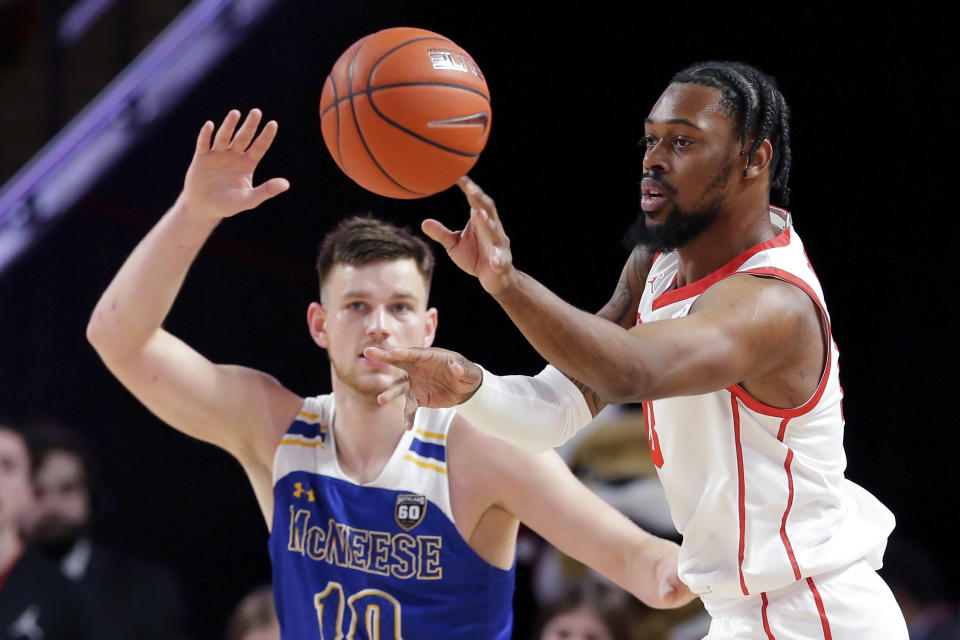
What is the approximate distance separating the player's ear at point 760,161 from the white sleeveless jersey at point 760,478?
148mm

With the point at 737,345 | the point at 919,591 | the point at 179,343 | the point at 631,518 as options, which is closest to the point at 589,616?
the point at 631,518

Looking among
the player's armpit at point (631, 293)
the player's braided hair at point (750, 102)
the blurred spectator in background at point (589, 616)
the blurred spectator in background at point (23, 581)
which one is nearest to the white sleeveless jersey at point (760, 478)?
the player's braided hair at point (750, 102)

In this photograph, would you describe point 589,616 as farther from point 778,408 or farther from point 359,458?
point 778,408

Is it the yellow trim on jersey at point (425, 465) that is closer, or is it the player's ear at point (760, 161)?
the player's ear at point (760, 161)

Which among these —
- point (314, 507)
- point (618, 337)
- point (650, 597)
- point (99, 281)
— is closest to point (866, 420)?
point (650, 597)

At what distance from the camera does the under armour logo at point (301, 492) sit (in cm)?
327

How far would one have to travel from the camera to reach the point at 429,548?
3.15 metres

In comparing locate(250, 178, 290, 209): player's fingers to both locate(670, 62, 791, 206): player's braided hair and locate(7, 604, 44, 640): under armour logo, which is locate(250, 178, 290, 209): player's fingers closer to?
locate(670, 62, 791, 206): player's braided hair

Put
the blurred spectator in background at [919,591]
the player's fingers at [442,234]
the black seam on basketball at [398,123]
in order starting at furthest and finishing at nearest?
1. the blurred spectator in background at [919,591]
2. the black seam on basketball at [398,123]
3. the player's fingers at [442,234]

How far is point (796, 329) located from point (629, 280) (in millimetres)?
688

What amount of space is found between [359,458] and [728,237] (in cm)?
147

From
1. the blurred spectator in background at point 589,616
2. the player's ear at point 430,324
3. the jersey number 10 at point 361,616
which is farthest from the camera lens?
the blurred spectator in background at point 589,616

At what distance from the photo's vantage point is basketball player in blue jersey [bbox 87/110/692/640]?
119 inches

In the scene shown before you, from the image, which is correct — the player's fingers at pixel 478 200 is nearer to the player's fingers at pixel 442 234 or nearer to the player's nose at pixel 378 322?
the player's fingers at pixel 442 234
